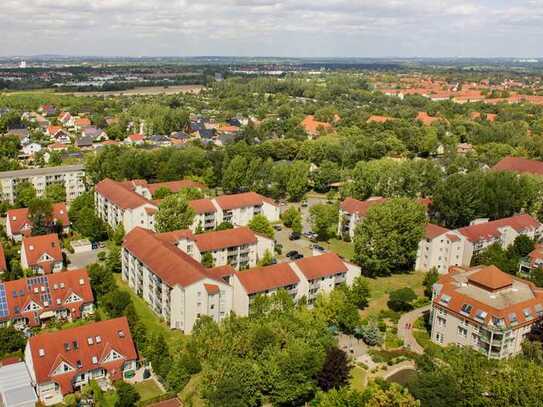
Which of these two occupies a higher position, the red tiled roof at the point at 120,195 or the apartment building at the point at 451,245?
the red tiled roof at the point at 120,195

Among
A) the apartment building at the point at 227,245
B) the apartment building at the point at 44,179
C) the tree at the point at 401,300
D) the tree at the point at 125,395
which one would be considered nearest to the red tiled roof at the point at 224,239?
the apartment building at the point at 227,245

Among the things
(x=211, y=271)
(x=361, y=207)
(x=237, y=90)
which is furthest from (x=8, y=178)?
(x=237, y=90)

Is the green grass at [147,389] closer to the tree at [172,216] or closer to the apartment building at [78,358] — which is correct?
the apartment building at [78,358]

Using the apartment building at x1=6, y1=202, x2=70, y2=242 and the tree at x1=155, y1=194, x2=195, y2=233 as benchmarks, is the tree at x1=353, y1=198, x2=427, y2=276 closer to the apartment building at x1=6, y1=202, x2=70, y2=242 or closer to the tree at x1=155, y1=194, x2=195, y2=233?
the tree at x1=155, y1=194, x2=195, y2=233

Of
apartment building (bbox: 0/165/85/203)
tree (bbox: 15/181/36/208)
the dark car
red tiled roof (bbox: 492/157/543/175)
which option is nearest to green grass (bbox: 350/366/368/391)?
the dark car

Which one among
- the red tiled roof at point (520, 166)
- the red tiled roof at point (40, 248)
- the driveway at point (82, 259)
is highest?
the red tiled roof at point (520, 166)

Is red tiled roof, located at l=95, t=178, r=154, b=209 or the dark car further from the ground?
red tiled roof, located at l=95, t=178, r=154, b=209

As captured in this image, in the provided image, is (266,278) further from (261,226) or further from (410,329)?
(261,226)
